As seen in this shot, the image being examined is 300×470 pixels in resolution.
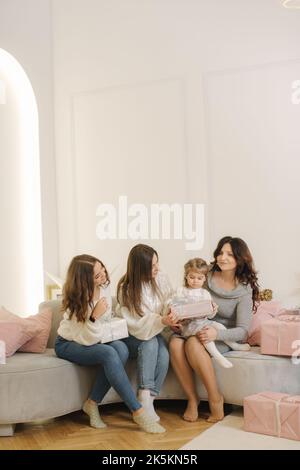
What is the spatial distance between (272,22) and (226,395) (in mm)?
2917

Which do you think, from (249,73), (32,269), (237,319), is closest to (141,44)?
(249,73)

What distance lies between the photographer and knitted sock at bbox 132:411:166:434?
3.13m

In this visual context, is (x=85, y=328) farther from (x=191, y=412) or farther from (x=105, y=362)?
(x=191, y=412)

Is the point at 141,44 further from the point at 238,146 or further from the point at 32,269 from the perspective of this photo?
the point at 32,269

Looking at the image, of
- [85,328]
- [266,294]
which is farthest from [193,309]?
[266,294]

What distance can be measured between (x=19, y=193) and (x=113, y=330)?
231 centimetres

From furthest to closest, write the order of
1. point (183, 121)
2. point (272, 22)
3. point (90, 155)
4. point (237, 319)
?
point (90, 155) < point (183, 121) < point (272, 22) < point (237, 319)

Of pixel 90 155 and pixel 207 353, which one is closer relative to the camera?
pixel 207 353

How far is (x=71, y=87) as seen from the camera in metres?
5.59

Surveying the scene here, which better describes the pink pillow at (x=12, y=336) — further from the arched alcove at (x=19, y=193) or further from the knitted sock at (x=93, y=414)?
the arched alcove at (x=19, y=193)

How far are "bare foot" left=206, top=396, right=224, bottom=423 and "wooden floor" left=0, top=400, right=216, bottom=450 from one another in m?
0.05

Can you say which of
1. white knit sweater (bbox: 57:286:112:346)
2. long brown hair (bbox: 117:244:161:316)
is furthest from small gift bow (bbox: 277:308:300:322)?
white knit sweater (bbox: 57:286:112:346)

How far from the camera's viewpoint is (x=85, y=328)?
3.24 m

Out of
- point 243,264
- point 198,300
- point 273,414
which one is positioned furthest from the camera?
point 243,264
